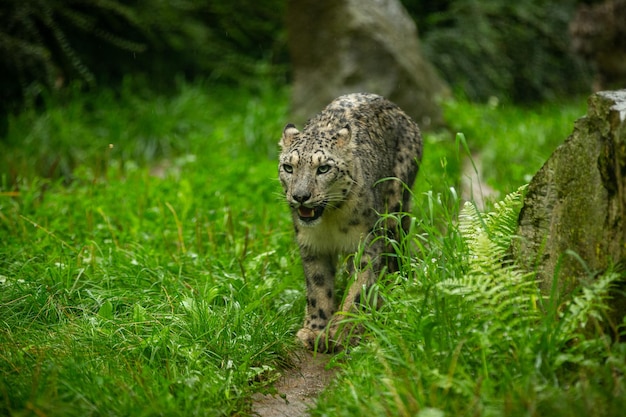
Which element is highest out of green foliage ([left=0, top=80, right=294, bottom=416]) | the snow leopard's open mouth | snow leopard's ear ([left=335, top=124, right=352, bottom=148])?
snow leopard's ear ([left=335, top=124, right=352, bottom=148])

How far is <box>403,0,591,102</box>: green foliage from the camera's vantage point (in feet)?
47.8

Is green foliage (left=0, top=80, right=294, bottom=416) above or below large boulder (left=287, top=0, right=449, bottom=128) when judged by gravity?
below

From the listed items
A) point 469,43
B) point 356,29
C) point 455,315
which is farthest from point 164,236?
point 469,43

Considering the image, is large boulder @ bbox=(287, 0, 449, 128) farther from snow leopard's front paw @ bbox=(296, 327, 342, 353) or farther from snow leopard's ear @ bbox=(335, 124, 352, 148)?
snow leopard's front paw @ bbox=(296, 327, 342, 353)

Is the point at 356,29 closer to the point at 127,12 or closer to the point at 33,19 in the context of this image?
the point at 127,12

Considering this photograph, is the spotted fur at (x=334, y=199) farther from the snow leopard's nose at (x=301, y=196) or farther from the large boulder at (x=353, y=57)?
the large boulder at (x=353, y=57)

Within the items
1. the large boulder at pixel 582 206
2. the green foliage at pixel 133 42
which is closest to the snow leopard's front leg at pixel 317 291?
the large boulder at pixel 582 206

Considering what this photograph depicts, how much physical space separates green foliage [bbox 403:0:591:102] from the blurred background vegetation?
20 millimetres

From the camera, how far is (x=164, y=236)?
7.31m

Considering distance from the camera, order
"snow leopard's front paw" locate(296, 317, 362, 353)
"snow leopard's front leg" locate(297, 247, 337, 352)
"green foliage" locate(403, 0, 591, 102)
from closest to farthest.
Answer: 1. "snow leopard's front paw" locate(296, 317, 362, 353)
2. "snow leopard's front leg" locate(297, 247, 337, 352)
3. "green foliage" locate(403, 0, 591, 102)

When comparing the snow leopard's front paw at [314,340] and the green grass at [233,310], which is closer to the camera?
the green grass at [233,310]

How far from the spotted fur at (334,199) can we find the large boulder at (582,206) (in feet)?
3.30

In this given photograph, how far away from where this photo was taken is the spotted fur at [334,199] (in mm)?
5719

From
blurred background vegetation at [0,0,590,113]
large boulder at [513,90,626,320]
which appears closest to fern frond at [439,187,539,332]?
large boulder at [513,90,626,320]
